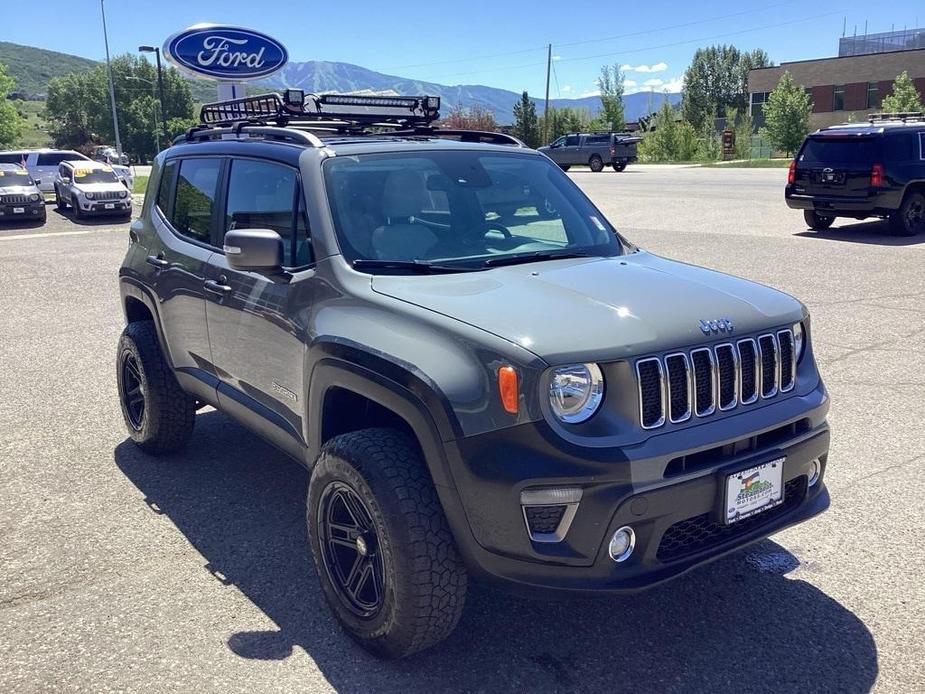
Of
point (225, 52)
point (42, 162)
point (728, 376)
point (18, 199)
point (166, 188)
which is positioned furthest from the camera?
point (42, 162)

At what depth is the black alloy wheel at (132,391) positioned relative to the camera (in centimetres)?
524

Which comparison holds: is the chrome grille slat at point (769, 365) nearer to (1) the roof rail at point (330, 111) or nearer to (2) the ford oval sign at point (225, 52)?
(1) the roof rail at point (330, 111)

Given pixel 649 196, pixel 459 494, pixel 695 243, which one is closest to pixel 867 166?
pixel 695 243

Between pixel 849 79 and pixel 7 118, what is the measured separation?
207 ft

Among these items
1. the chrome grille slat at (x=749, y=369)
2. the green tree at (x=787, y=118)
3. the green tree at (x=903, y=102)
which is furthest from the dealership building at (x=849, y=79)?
the chrome grille slat at (x=749, y=369)

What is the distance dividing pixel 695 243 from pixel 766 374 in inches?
466

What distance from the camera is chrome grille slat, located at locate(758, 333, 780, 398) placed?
3.16m

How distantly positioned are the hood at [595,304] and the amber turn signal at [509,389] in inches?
3.9

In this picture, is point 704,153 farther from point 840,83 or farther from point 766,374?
point 766,374

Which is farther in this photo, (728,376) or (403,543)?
(728,376)

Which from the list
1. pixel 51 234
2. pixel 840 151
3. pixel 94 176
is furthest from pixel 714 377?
pixel 94 176

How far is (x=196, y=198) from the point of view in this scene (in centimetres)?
474

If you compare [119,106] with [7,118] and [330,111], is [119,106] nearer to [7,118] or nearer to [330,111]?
[7,118]

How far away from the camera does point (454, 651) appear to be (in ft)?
10.5
